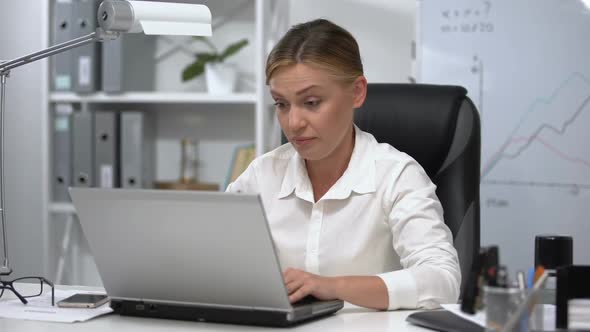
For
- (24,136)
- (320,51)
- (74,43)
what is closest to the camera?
(74,43)

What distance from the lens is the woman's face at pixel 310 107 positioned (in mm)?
1484

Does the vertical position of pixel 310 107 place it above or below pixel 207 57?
below

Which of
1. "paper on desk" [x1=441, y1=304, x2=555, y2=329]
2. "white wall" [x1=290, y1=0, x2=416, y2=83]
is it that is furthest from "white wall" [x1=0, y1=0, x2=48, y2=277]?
"paper on desk" [x1=441, y1=304, x2=555, y2=329]

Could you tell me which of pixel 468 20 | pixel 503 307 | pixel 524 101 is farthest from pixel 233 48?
pixel 503 307

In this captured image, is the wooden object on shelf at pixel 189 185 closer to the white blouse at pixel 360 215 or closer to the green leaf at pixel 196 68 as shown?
the green leaf at pixel 196 68

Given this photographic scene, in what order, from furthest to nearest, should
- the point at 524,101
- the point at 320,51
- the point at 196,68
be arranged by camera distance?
the point at 196,68 → the point at 524,101 → the point at 320,51

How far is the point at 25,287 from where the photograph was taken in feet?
4.97

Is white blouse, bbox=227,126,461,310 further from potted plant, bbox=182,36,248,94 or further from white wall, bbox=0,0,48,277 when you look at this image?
white wall, bbox=0,0,48,277

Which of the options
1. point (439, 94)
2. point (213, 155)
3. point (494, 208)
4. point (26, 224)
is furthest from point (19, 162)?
point (439, 94)

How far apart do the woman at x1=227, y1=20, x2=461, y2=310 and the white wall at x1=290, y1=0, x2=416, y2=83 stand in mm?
1455

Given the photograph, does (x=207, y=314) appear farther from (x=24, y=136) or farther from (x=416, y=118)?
(x=24, y=136)

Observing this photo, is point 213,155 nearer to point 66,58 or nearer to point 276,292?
point 66,58

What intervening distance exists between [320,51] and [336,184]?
258mm

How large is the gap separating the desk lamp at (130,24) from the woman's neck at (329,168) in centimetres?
35
